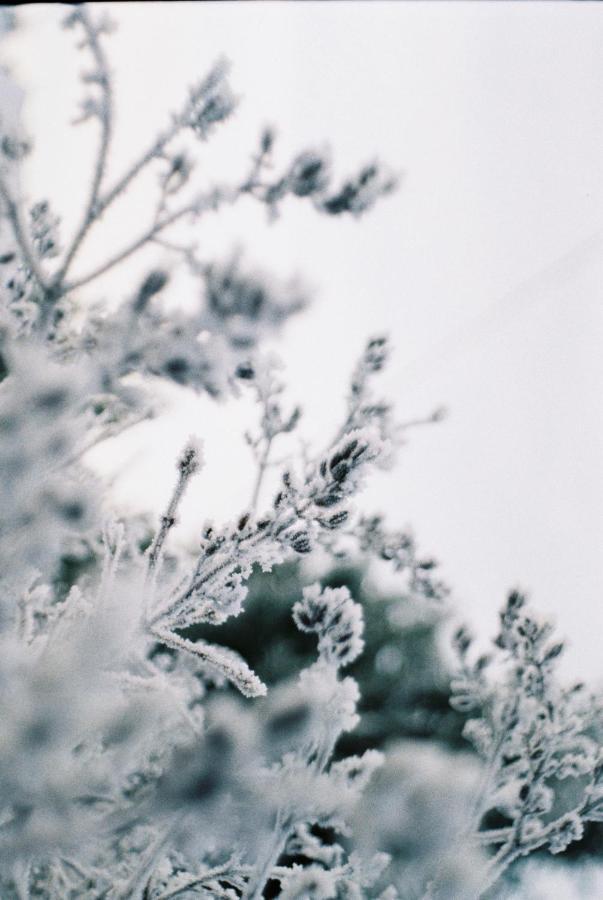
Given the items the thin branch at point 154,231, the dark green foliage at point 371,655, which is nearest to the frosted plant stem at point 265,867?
the thin branch at point 154,231

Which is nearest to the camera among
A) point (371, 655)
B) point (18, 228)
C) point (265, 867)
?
point (265, 867)

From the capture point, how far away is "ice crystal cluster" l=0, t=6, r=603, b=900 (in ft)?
2.27

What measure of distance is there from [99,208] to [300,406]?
108 centimetres

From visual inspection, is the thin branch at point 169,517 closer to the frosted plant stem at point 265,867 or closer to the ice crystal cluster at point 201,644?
the ice crystal cluster at point 201,644

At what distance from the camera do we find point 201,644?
1.42 meters

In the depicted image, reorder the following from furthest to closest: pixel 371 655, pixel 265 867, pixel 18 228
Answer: pixel 371 655 < pixel 18 228 < pixel 265 867

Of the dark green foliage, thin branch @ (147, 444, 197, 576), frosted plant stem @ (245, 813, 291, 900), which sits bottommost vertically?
frosted plant stem @ (245, 813, 291, 900)

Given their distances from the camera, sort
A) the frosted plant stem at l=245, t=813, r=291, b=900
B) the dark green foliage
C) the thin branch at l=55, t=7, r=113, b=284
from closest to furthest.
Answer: the frosted plant stem at l=245, t=813, r=291, b=900, the thin branch at l=55, t=7, r=113, b=284, the dark green foliage

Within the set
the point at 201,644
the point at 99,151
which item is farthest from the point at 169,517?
the point at 99,151

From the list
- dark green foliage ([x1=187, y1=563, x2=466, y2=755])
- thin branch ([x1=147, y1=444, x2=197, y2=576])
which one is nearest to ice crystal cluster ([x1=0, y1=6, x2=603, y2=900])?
thin branch ([x1=147, y1=444, x2=197, y2=576])

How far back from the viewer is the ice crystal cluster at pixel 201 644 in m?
0.69

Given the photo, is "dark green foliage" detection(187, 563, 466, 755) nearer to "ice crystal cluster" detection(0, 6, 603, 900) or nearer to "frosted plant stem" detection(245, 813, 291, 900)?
"ice crystal cluster" detection(0, 6, 603, 900)

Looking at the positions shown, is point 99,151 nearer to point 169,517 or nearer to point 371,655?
point 169,517

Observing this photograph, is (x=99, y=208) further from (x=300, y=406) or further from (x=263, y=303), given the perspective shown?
(x=300, y=406)
